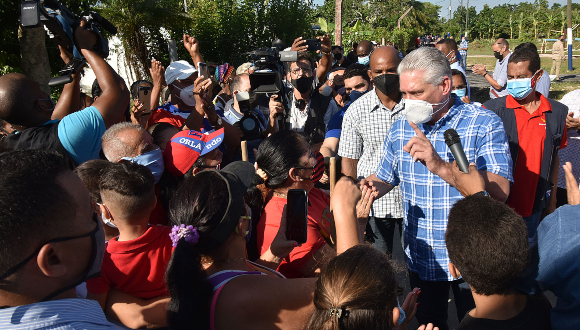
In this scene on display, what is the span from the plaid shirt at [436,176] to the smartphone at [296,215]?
79 centimetres

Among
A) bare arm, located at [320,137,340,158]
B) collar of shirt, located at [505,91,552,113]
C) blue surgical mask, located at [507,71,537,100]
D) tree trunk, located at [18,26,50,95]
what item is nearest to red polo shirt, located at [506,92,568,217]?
collar of shirt, located at [505,91,552,113]

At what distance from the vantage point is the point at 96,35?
9.02ft

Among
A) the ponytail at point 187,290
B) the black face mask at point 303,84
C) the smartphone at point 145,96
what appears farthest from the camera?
the smartphone at point 145,96

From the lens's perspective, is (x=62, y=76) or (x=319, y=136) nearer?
(x=62, y=76)

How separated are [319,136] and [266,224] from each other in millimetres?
2554

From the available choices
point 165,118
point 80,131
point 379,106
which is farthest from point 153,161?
point 379,106

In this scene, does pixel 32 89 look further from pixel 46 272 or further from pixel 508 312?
pixel 508 312

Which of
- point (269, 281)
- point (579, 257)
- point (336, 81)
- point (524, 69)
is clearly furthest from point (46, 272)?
point (336, 81)

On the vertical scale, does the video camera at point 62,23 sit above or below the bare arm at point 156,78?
above

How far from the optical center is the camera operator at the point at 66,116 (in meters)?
2.48

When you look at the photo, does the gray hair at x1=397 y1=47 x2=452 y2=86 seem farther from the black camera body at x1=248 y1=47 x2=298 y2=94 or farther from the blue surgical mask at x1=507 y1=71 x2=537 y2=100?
the black camera body at x1=248 y1=47 x2=298 y2=94

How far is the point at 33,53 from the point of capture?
805 centimetres

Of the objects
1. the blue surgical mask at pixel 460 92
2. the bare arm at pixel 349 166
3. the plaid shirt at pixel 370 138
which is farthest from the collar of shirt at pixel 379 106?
the blue surgical mask at pixel 460 92

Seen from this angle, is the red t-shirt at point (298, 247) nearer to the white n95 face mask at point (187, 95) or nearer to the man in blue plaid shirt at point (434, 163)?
the man in blue plaid shirt at point (434, 163)
